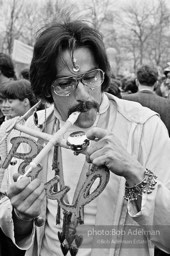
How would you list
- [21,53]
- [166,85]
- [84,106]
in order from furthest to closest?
1. [21,53]
2. [166,85]
3. [84,106]

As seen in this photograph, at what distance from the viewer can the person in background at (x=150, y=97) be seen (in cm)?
354

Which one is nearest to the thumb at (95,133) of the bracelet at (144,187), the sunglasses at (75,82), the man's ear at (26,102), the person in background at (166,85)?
the bracelet at (144,187)

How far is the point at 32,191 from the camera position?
Result: 1.22 meters

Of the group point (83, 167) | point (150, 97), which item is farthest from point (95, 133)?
point (150, 97)

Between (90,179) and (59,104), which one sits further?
(59,104)

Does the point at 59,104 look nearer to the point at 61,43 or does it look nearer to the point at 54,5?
the point at 61,43

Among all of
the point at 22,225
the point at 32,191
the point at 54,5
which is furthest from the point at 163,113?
the point at 54,5

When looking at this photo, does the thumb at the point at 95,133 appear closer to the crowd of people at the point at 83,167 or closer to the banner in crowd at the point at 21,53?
the crowd of people at the point at 83,167

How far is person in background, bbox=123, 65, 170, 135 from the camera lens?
11.6 ft

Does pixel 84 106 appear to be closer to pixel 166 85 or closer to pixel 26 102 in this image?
pixel 26 102

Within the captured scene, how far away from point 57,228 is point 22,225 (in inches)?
6.4

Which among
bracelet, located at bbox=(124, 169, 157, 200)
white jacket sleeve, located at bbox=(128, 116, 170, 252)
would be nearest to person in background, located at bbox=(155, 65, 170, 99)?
white jacket sleeve, located at bbox=(128, 116, 170, 252)

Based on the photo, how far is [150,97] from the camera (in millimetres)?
3828

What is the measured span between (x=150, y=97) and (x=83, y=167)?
2375 mm
